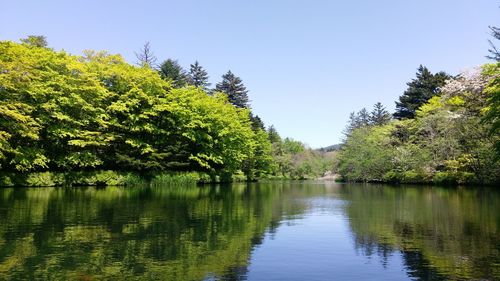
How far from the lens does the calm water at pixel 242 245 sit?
8.70m

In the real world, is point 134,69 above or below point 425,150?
above

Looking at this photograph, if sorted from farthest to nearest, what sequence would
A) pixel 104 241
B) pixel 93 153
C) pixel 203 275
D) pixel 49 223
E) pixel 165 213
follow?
1. pixel 93 153
2. pixel 165 213
3. pixel 49 223
4. pixel 104 241
5. pixel 203 275

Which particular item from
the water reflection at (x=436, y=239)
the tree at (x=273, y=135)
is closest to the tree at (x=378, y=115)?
the tree at (x=273, y=135)

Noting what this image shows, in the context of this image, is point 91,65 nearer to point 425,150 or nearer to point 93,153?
point 93,153

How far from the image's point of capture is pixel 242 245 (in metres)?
11.6

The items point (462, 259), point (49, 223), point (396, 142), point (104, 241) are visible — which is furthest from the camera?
point (396, 142)

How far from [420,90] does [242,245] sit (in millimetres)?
70468

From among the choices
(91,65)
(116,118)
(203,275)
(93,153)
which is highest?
(91,65)

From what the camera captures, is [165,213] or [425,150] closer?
[165,213]

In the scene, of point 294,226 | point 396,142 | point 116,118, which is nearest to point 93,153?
point 116,118

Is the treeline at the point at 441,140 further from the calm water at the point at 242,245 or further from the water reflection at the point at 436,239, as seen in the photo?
the calm water at the point at 242,245

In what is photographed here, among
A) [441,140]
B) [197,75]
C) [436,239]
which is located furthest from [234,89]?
[436,239]

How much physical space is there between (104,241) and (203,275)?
4578mm

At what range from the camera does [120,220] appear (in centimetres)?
1605
